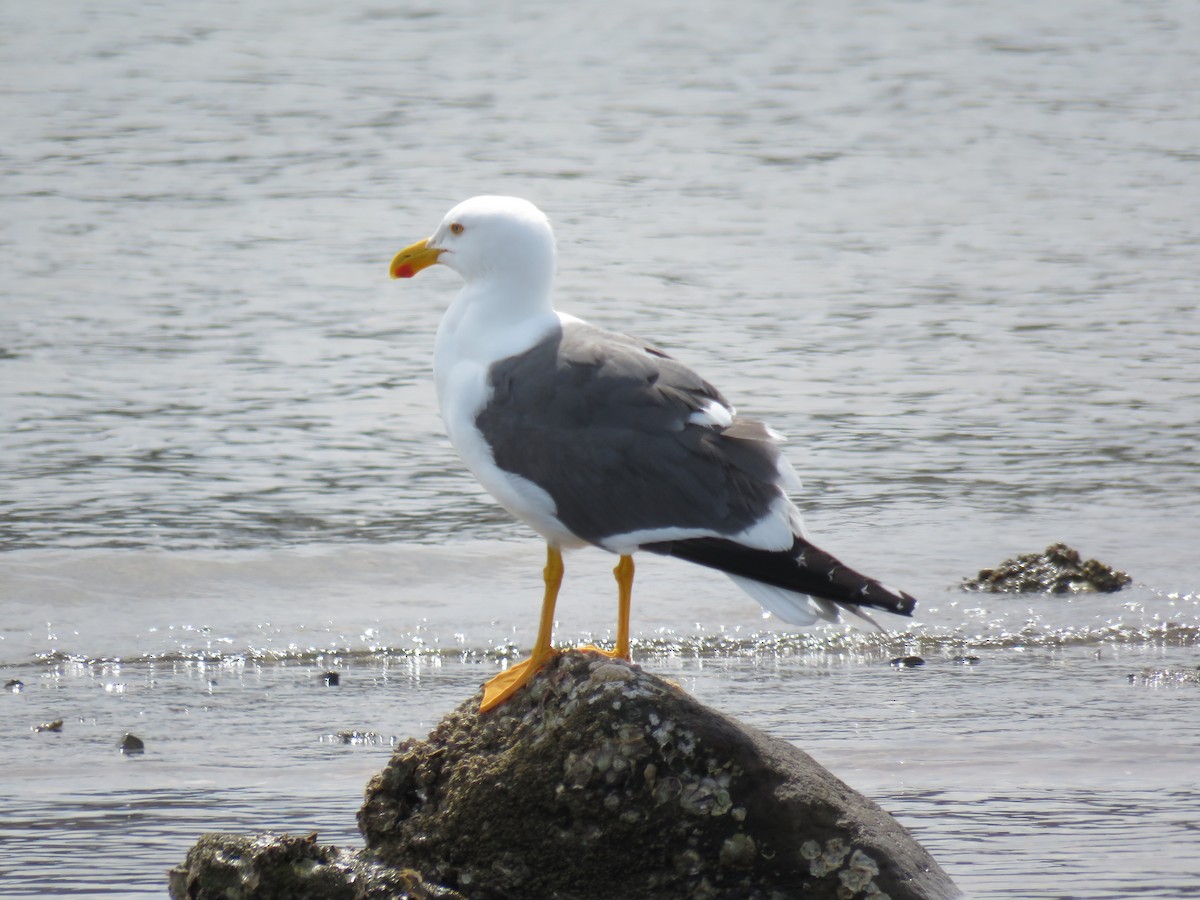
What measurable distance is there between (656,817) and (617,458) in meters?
0.89

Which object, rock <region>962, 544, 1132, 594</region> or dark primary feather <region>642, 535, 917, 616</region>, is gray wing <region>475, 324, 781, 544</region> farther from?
rock <region>962, 544, 1132, 594</region>

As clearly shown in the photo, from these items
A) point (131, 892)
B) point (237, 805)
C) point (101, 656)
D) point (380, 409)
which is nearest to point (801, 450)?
point (380, 409)

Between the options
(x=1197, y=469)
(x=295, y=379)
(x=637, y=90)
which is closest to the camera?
(x=1197, y=469)

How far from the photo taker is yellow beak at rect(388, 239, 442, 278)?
16.7ft

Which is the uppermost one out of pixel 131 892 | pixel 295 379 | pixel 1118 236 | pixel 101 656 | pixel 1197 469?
pixel 1118 236

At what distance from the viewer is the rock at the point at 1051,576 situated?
7.50 metres

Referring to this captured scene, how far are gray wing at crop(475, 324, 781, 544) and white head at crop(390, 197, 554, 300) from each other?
0.35 metres

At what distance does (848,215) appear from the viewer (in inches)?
647

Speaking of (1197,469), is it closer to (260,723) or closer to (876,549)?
(876,549)

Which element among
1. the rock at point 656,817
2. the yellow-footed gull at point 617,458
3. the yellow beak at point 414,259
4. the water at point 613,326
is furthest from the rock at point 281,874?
the yellow beak at point 414,259

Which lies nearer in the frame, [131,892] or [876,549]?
[131,892]

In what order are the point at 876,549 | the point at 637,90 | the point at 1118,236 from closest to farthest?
the point at 876,549
the point at 1118,236
the point at 637,90

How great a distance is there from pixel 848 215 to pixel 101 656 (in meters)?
10.7

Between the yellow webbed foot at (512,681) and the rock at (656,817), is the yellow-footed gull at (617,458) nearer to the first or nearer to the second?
the yellow webbed foot at (512,681)
